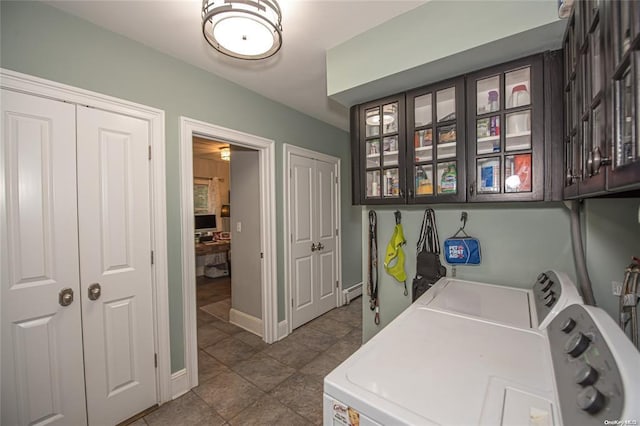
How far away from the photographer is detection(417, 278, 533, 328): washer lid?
3.89 feet

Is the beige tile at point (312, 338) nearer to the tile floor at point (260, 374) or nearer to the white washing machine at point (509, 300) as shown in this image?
the tile floor at point (260, 374)

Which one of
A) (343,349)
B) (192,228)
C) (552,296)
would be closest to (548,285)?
(552,296)

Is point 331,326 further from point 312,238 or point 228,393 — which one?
point 228,393

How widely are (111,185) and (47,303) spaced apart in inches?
28.9

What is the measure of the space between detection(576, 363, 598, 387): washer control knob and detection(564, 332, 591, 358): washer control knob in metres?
0.07

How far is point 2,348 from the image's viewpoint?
1352 millimetres

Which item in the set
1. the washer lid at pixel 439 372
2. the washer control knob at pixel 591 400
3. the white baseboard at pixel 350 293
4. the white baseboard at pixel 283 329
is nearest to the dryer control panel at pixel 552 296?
the washer lid at pixel 439 372

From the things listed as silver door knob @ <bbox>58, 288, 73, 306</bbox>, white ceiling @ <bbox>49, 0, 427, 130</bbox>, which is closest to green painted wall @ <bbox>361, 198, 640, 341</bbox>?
white ceiling @ <bbox>49, 0, 427, 130</bbox>

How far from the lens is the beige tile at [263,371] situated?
2166 mm

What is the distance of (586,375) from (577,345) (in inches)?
5.8

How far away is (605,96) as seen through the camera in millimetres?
685

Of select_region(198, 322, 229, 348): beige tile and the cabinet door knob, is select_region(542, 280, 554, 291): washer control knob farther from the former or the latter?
select_region(198, 322, 229, 348): beige tile

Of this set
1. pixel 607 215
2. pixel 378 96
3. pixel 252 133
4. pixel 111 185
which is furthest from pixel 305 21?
pixel 607 215

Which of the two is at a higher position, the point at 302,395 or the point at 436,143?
the point at 436,143
